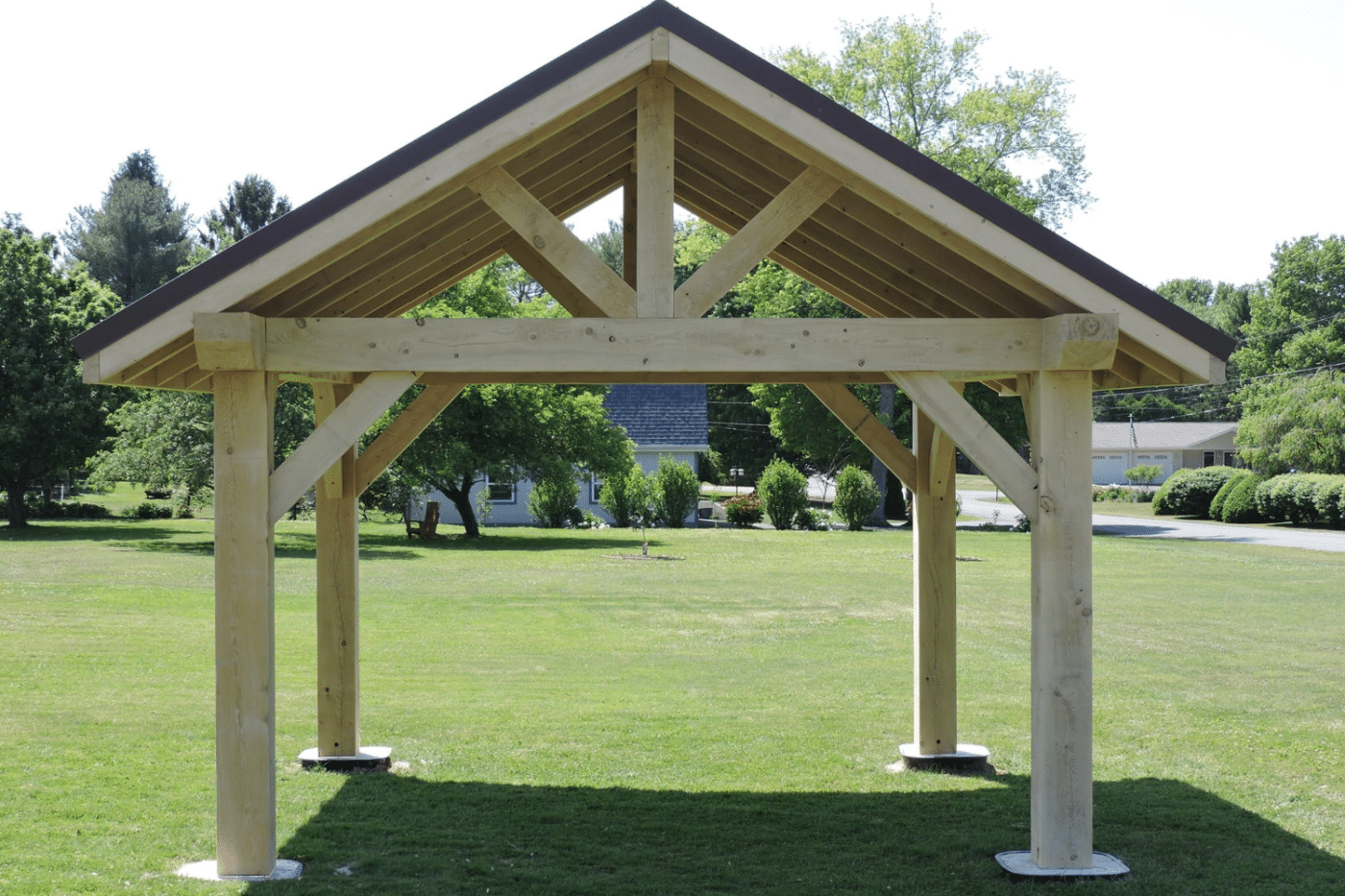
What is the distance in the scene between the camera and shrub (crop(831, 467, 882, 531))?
36.2 m

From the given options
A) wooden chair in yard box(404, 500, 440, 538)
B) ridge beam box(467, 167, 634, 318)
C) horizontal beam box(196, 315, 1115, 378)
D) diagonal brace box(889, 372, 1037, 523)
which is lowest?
wooden chair in yard box(404, 500, 440, 538)

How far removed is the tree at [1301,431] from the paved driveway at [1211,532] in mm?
4782

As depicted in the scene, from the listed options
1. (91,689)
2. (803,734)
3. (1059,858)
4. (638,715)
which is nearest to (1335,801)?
(1059,858)

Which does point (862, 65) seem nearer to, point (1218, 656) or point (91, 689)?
point (1218, 656)

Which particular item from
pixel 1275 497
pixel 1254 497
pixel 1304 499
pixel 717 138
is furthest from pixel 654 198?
pixel 1254 497

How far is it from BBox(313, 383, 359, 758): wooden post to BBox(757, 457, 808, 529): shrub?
92.7 feet

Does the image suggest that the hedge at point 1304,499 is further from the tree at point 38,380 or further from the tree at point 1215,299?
the tree at point 1215,299

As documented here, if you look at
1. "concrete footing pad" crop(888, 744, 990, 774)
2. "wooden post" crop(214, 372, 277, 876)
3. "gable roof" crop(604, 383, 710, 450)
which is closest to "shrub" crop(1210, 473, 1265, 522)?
"gable roof" crop(604, 383, 710, 450)

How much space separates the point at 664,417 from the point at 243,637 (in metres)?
36.1

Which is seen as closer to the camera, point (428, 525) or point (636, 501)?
point (428, 525)

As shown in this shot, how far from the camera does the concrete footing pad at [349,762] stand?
8.63 m

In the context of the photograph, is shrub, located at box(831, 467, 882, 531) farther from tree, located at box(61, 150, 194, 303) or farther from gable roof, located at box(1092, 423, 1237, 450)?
tree, located at box(61, 150, 194, 303)

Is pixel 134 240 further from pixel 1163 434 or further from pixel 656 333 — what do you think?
pixel 656 333

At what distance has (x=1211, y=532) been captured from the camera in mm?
36906
